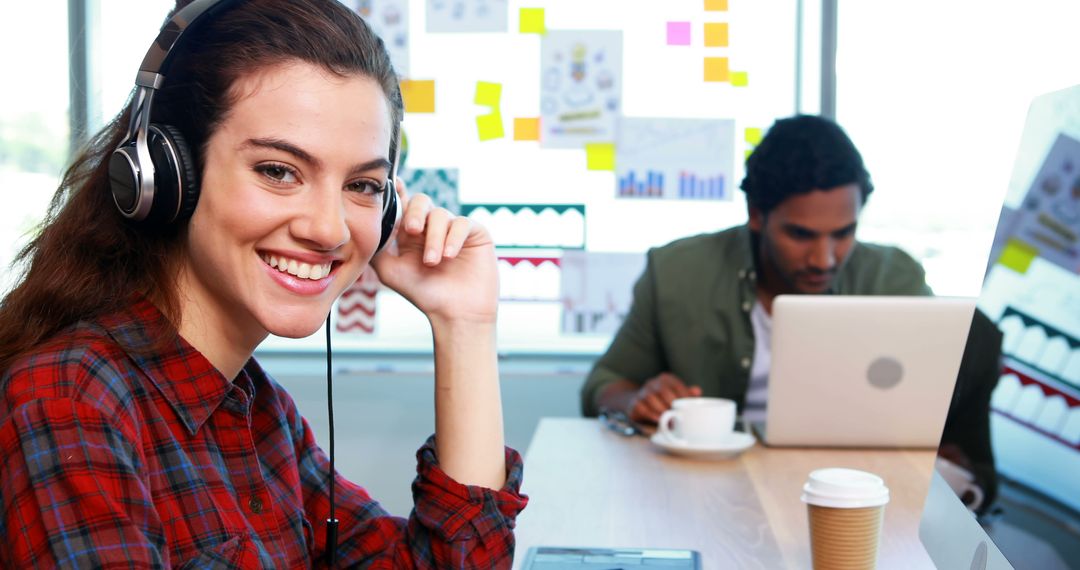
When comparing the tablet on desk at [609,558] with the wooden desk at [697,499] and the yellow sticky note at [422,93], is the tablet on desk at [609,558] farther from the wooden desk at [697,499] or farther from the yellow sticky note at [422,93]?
the yellow sticky note at [422,93]

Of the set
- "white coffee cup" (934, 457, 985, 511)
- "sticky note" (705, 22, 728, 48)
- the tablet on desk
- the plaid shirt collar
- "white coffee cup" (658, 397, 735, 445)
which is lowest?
the tablet on desk

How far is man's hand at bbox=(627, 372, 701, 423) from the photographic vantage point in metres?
1.78

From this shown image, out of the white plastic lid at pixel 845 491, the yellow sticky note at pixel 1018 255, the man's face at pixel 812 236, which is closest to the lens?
the yellow sticky note at pixel 1018 255

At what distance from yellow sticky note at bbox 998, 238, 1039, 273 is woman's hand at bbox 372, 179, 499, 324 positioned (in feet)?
1.93

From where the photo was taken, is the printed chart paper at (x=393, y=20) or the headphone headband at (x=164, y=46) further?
the printed chart paper at (x=393, y=20)

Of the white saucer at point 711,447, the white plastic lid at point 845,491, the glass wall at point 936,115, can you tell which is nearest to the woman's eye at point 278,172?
the white plastic lid at point 845,491

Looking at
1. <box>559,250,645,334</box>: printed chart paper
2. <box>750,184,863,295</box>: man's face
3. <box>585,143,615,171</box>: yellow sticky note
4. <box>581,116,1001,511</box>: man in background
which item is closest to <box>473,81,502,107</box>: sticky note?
<box>585,143,615,171</box>: yellow sticky note

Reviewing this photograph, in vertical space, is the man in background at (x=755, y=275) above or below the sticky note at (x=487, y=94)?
below

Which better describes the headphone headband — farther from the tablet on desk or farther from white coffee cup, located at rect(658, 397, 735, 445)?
Result: white coffee cup, located at rect(658, 397, 735, 445)

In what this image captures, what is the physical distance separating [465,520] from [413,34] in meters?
1.97

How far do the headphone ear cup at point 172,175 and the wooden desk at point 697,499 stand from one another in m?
0.52

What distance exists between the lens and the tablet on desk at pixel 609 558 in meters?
1.04

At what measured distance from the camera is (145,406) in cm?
84

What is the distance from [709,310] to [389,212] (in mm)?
1336
